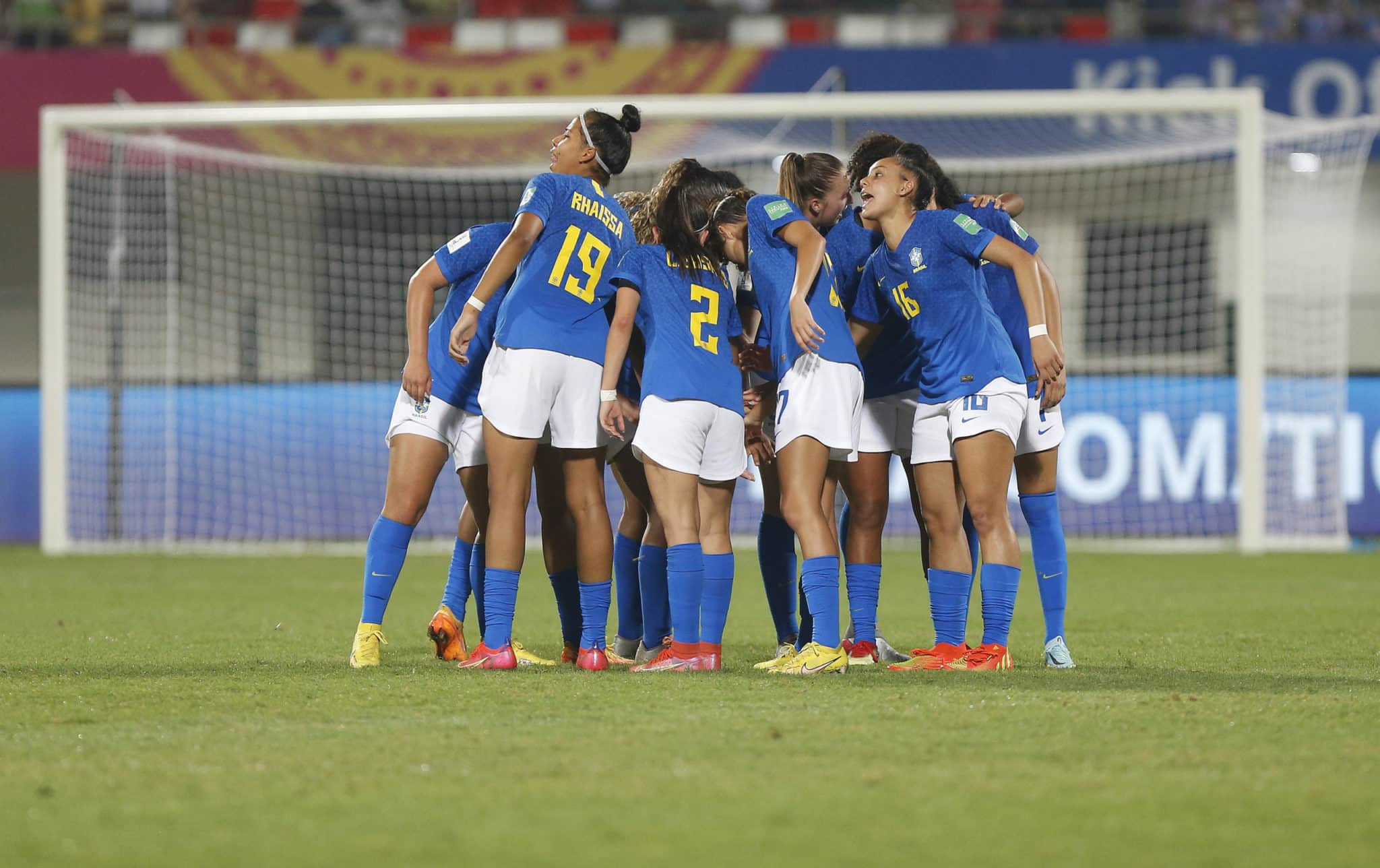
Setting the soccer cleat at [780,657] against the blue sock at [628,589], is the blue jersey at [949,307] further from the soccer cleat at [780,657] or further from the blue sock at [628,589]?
the blue sock at [628,589]

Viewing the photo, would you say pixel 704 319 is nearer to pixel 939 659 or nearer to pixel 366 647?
pixel 939 659

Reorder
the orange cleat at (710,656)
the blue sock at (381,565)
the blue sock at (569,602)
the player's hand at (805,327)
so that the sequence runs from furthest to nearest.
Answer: the blue sock at (569,602) → the blue sock at (381,565) → the orange cleat at (710,656) → the player's hand at (805,327)

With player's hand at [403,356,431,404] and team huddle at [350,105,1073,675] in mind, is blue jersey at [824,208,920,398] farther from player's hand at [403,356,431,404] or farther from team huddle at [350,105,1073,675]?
player's hand at [403,356,431,404]

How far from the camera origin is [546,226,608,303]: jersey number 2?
16.9 feet

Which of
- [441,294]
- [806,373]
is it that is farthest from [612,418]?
[441,294]

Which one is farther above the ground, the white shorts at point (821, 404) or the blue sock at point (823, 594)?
the white shorts at point (821, 404)

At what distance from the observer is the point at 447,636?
557 centimetres

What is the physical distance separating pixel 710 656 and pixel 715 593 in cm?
22

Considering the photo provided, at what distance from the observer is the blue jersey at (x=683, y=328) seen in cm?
501

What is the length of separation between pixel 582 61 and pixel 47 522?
670 centimetres

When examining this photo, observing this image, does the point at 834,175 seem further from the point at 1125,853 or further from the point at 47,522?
the point at 47,522

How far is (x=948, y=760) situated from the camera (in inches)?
135

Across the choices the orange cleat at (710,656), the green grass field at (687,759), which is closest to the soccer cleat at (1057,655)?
the green grass field at (687,759)

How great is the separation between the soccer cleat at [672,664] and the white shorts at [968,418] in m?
0.97
